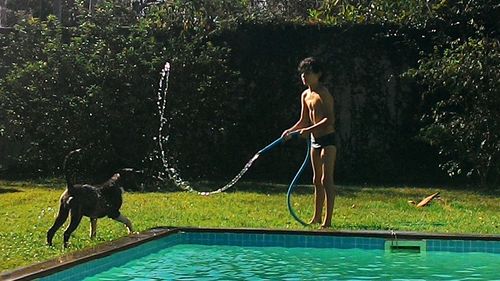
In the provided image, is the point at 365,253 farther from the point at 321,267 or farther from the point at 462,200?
the point at 462,200

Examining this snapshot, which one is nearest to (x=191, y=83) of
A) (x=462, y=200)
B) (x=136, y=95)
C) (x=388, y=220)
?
(x=136, y=95)

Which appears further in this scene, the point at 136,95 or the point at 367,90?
the point at 367,90

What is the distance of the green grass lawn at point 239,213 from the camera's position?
6.72 metres

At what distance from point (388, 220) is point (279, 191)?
A: 329 centimetres

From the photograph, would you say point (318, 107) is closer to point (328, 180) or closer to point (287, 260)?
point (328, 180)

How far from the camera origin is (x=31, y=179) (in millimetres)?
13297

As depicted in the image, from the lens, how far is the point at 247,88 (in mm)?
14188

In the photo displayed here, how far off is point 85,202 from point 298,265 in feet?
5.54

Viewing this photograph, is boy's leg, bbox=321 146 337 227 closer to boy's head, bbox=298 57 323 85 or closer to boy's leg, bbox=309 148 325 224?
boy's leg, bbox=309 148 325 224

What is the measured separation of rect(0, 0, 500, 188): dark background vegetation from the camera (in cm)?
1271

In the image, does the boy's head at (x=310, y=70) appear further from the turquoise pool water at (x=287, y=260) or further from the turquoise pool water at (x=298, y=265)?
the turquoise pool water at (x=298, y=265)

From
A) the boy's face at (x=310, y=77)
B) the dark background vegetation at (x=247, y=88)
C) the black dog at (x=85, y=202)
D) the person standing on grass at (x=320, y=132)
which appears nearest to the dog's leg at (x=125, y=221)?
the black dog at (x=85, y=202)

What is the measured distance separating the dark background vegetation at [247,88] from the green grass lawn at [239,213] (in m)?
1.40

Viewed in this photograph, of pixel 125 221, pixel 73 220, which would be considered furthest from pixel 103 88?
pixel 73 220
